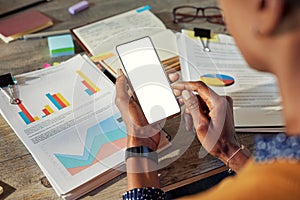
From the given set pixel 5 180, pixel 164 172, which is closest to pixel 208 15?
pixel 164 172

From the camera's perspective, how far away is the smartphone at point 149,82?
0.96 meters

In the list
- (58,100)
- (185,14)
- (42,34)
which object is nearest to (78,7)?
(42,34)

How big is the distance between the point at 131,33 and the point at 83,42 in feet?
0.36

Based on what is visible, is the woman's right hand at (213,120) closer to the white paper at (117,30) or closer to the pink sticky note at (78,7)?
the white paper at (117,30)

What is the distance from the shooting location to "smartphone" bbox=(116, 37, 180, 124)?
37.6 inches

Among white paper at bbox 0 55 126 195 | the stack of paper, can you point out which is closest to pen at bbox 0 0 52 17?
the stack of paper

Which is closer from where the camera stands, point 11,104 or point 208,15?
point 11,104

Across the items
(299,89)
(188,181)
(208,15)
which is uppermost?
(299,89)

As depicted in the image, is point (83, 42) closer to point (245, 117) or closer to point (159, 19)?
point (159, 19)

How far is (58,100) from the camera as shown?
3.36 ft

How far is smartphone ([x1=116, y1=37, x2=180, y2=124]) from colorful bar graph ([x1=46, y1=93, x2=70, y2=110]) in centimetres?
14

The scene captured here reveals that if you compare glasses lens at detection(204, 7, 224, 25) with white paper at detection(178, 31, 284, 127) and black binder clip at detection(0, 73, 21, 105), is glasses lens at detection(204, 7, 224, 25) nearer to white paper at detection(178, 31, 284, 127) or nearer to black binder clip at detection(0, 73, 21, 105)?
white paper at detection(178, 31, 284, 127)

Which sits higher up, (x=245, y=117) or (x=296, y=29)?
(x=296, y=29)

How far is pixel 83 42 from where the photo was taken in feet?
3.90
